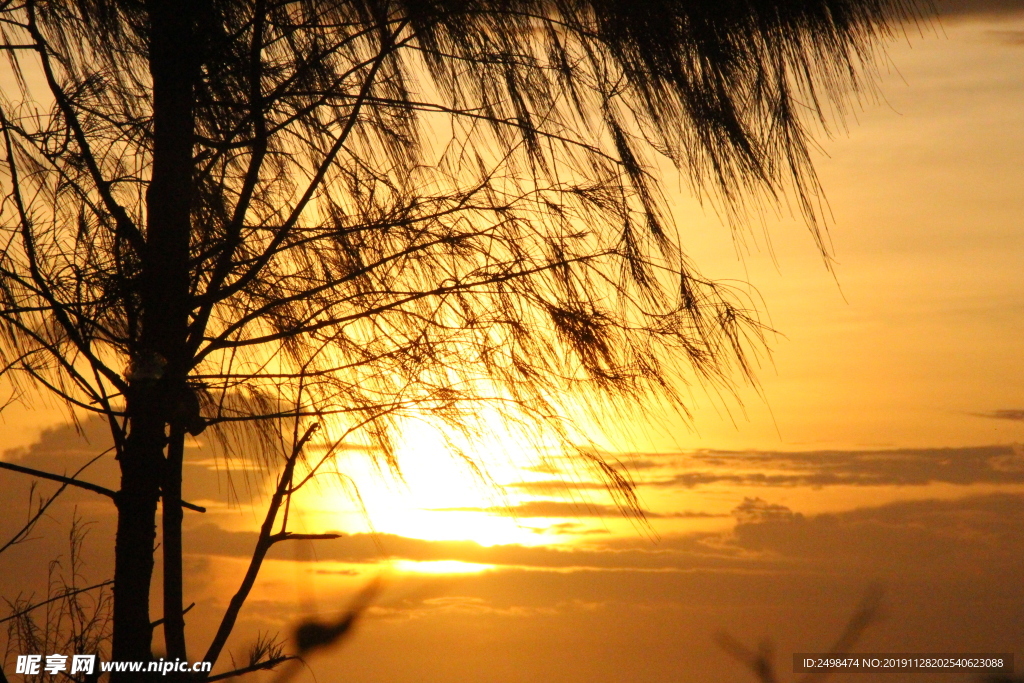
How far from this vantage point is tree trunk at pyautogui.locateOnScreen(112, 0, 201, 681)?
1.89 m

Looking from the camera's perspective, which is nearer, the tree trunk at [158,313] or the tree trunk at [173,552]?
the tree trunk at [158,313]

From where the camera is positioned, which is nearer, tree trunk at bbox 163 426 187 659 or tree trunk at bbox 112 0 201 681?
tree trunk at bbox 112 0 201 681

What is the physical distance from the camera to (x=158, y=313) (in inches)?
74.2

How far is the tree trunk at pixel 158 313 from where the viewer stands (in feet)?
6.20

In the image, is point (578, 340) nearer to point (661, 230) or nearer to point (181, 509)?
point (661, 230)

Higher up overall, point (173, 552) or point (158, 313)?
point (158, 313)

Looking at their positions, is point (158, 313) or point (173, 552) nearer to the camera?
point (158, 313)

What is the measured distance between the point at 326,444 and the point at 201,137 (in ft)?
2.51

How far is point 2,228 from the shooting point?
2053 millimetres

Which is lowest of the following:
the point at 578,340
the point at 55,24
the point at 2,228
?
the point at 578,340

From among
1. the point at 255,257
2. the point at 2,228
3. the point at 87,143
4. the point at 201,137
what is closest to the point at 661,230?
the point at 255,257

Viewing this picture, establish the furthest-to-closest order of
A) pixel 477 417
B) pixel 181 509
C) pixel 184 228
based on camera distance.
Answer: pixel 181 509 < pixel 477 417 < pixel 184 228

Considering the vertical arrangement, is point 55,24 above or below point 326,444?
above

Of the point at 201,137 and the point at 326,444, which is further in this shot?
the point at 326,444
